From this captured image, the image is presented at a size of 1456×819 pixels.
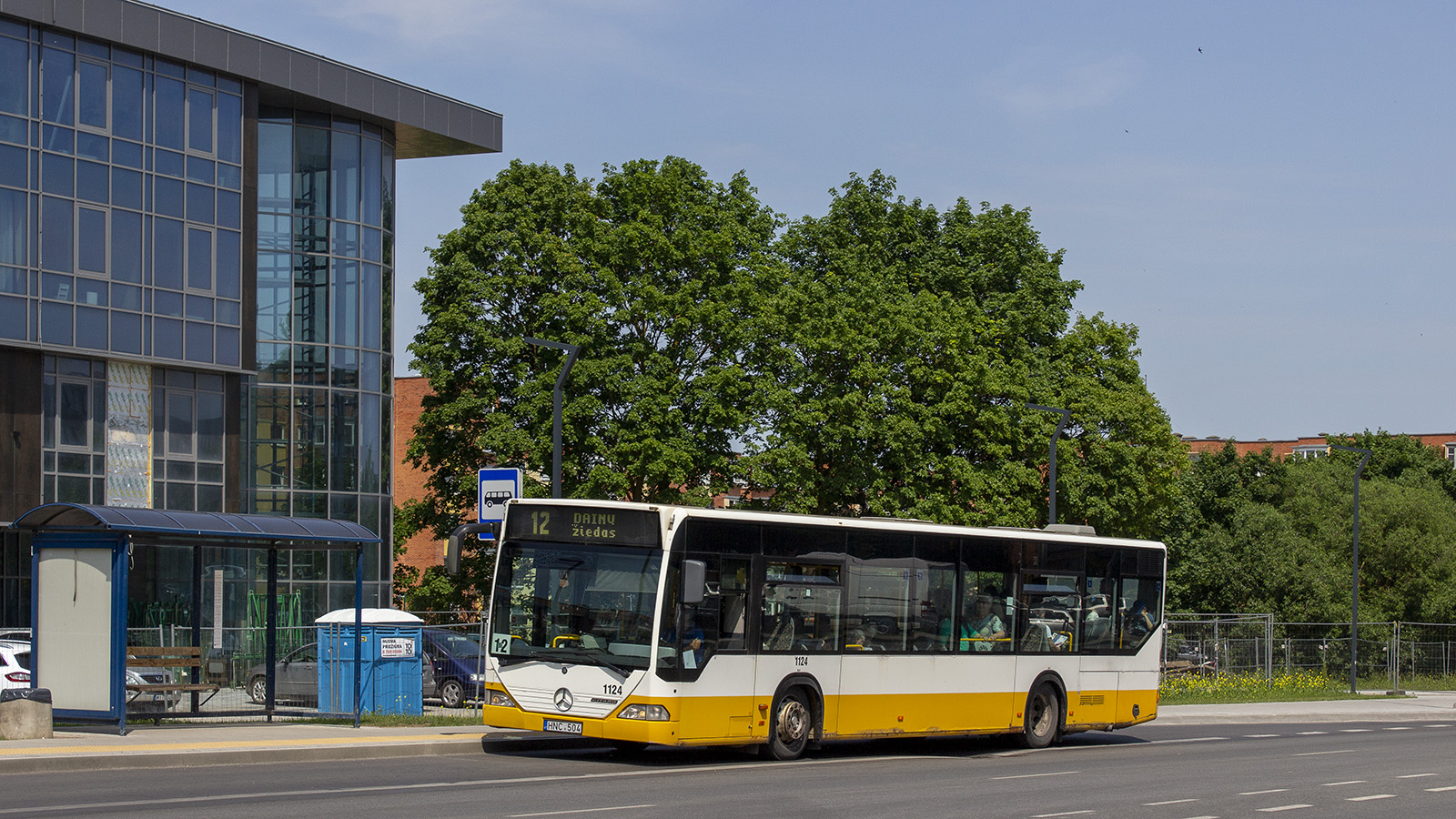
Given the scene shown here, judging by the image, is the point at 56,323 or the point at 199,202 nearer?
the point at 56,323

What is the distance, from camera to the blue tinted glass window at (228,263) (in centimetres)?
3803

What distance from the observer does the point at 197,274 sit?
37500 mm

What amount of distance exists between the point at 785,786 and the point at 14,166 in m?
26.0

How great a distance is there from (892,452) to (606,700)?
2800cm

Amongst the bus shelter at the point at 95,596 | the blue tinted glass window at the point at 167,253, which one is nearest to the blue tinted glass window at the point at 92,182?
the blue tinted glass window at the point at 167,253

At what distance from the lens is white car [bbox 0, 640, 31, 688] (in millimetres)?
25359

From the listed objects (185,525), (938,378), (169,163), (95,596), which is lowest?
(95,596)

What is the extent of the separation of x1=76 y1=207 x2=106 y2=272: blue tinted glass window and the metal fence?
83.4ft

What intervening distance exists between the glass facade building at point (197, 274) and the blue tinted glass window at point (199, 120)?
44 mm

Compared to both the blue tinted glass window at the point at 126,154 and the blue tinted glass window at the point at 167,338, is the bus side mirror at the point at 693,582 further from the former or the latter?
the blue tinted glass window at the point at 126,154

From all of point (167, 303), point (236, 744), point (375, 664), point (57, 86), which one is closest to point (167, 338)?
point (167, 303)

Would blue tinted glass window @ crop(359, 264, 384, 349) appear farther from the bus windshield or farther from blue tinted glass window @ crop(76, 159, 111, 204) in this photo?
the bus windshield

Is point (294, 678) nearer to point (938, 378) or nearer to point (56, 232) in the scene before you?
point (56, 232)

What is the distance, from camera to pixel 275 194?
132ft
